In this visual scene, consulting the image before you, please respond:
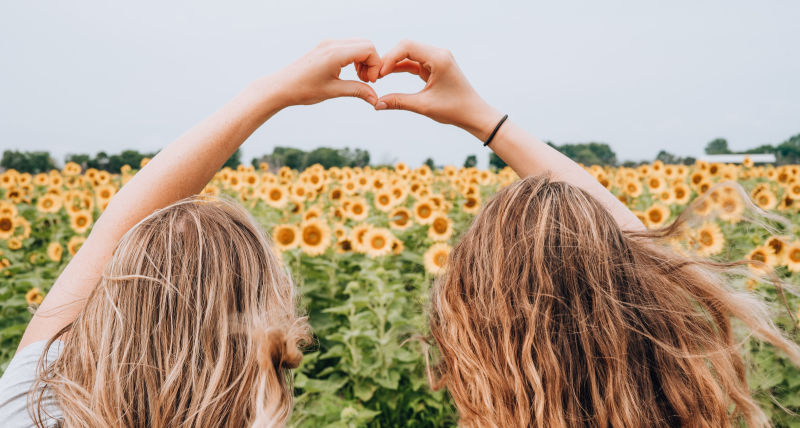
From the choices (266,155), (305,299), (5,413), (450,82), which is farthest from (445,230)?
(266,155)

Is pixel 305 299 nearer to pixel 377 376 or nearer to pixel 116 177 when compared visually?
pixel 377 376

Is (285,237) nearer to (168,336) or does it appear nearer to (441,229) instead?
(441,229)

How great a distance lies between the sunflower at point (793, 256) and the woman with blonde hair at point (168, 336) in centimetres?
413

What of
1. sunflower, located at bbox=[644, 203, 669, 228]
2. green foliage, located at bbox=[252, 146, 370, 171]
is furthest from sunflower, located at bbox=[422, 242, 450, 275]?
green foliage, located at bbox=[252, 146, 370, 171]

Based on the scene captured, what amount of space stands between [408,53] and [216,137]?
24.0 inches

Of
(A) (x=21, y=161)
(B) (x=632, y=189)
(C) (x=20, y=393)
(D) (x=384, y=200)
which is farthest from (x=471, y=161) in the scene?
(A) (x=21, y=161)

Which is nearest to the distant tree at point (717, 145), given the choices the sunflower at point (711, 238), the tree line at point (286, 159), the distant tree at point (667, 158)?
the tree line at point (286, 159)

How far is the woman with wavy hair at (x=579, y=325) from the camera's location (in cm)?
114

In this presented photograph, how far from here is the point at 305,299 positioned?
13.6 ft

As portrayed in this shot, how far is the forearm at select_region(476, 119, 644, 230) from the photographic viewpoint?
64.8 inches

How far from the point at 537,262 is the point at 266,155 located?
12857 mm

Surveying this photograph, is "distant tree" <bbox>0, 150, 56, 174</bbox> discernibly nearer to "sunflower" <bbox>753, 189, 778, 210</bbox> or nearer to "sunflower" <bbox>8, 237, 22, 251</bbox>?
"sunflower" <bbox>8, 237, 22, 251</bbox>

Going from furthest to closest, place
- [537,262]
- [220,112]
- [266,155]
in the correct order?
1. [266,155]
2. [220,112]
3. [537,262]

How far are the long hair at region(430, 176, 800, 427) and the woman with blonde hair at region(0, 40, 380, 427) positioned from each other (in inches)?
17.7
